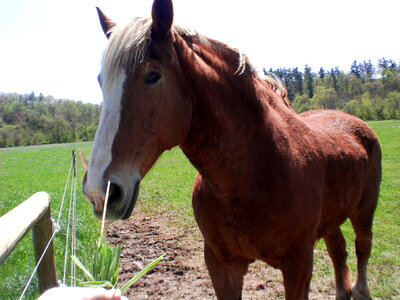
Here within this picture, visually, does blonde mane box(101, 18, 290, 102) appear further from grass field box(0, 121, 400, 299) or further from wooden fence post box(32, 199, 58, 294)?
wooden fence post box(32, 199, 58, 294)

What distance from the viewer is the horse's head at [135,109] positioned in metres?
1.42

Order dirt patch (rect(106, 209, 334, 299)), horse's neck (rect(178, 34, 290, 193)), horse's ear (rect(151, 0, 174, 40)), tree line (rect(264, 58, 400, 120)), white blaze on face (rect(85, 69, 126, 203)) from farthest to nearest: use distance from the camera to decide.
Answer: tree line (rect(264, 58, 400, 120))
dirt patch (rect(106, 209, 334, 299))
horse's neck (rect(178, 34, 290, 193))
horse's ear (rect(151, 0, 174, 40))
white blaze on face (rect(85, 69, 126, 203))

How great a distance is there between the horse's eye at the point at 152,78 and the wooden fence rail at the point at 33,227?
1034 mm

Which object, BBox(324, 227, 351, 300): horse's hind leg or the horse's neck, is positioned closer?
the horse's neck

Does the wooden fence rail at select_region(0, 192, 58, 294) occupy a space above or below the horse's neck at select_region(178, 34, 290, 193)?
below

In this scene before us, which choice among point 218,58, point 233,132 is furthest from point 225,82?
Answer: point 233,132

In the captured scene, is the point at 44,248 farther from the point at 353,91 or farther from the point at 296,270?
the point at 353,91

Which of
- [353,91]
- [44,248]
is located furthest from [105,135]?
[353,91]

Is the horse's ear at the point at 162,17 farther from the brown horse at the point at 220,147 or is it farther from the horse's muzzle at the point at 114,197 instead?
the horse's muzzle at the point at 114,197

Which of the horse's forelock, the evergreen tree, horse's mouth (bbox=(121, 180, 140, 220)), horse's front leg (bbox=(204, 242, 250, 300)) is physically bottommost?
horse's front leg (bbox=(204, 242, 250, 300))

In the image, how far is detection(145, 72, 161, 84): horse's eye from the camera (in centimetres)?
161

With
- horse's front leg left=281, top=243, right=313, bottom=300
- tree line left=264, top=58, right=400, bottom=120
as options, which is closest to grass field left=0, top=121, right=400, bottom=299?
horse's front leg left=281, top=243, right=313, bottom=300

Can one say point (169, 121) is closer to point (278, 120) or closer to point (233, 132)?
point (233, 132)

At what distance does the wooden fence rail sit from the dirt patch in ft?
5.03
